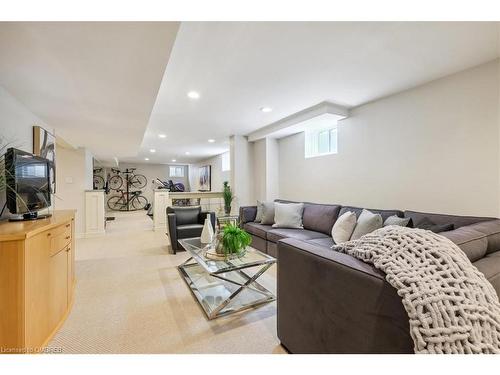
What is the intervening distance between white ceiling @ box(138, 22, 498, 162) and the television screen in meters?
1.47

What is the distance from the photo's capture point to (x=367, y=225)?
243cm

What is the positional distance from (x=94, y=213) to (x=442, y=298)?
230 inches

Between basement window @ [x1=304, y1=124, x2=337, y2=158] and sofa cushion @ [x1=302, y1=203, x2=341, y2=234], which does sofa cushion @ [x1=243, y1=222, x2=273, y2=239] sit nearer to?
sofa cushion @ [x1=302, y1=203, x2=341, y2=234]

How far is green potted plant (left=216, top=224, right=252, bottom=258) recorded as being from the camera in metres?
2.20

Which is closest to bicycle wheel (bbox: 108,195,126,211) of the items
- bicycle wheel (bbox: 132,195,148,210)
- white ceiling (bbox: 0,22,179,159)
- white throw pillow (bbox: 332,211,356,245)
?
bicycle wheel (bbox: 132,195,148,210)

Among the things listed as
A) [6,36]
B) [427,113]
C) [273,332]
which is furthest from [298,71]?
[273,332]

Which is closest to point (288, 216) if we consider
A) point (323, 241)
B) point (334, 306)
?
point (323, 241)

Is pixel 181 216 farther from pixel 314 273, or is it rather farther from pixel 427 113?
pixel 427 113

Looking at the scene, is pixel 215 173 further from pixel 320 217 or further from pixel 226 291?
pixel 226 291

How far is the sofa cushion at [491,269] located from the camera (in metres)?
0.98

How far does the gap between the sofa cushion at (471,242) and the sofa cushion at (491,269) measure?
4cm

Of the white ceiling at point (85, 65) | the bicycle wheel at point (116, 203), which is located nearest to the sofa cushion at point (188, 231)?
the white ceiling at point (85, 65)

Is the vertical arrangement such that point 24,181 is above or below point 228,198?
above

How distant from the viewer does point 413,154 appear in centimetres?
269
